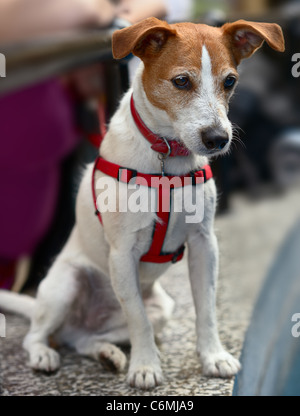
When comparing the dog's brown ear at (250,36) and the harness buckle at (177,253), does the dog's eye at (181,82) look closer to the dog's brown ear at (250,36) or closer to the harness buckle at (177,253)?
the dog's brown ear at (250,36)

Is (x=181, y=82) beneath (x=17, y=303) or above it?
above

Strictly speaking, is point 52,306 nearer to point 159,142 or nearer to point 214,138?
point 159,142

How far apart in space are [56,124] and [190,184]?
1245 millimetres

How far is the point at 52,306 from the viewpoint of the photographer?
1.33 meters

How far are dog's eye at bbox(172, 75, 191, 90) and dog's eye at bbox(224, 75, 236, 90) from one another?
0.06 metres

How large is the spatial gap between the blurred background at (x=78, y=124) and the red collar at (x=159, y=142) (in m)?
0.07

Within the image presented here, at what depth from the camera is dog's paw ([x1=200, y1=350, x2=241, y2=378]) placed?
1.24 m

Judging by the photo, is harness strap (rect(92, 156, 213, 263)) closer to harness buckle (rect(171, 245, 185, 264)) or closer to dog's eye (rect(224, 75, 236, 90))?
harness buckle (rect(171, 245, 185, 264))

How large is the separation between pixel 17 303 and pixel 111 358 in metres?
0.30

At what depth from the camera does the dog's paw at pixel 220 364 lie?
1238mm

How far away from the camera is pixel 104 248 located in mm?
1296

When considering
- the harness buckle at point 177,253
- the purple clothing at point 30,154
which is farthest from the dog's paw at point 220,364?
the purple clothing at point 30,154

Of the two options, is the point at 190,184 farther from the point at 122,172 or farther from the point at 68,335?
the point at 68,335

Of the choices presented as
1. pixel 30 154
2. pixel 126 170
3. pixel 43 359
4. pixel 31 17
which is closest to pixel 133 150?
pixel 126 170
